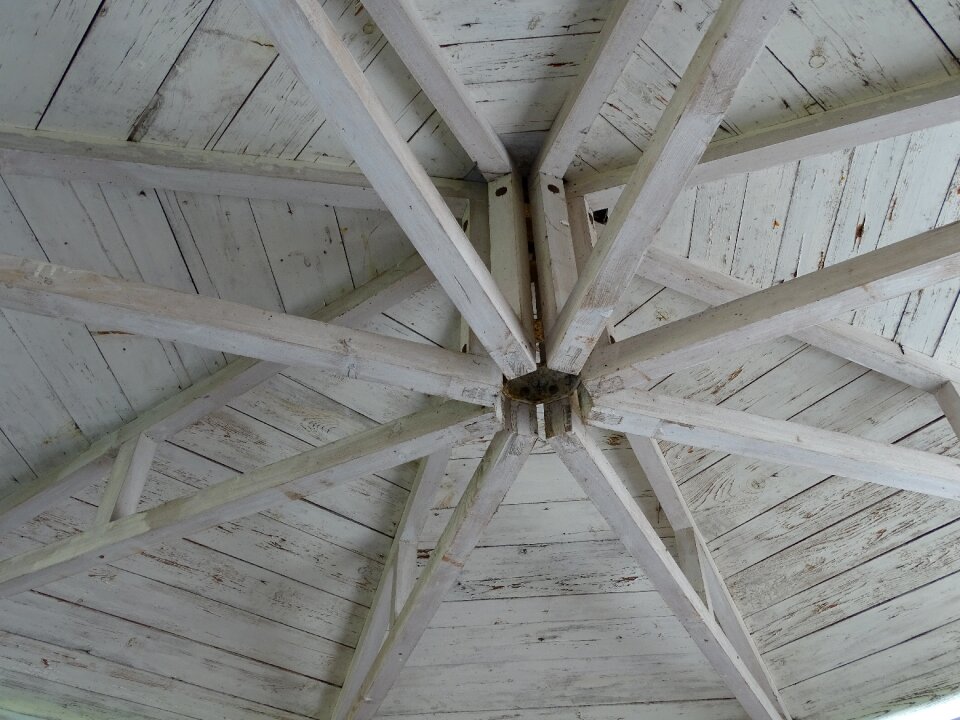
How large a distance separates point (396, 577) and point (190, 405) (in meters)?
0.82

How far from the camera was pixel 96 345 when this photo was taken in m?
2.51

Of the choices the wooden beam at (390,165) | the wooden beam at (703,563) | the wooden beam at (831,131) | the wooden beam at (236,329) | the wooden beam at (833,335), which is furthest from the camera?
the wooden beam at (703,563)

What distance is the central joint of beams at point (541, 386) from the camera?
1.92 meters

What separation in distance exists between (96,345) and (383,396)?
821 millimetres

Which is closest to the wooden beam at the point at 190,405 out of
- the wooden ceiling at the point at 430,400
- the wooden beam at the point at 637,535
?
the wooden ceiling at the point at 430,400

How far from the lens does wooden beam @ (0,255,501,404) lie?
5.16ft

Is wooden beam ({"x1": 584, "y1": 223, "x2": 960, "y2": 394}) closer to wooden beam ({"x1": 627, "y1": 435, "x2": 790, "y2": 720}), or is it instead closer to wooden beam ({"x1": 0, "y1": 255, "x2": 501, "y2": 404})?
wooden beam ({"x1": 0, "y1": 255, "x2": 501, "y2": 404})

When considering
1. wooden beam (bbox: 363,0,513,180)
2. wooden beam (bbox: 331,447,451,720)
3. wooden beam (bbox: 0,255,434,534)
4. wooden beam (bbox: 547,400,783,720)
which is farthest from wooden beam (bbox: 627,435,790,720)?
wooden beam (bbox: 363,0,513,180)

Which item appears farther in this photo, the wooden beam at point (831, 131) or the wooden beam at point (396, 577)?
the wooden beam at point (396, 577)

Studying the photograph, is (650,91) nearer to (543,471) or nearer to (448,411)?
(448,411)

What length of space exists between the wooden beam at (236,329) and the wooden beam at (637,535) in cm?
18

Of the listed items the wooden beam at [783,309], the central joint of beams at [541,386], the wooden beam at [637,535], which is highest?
the central joint of beams at [541,386]

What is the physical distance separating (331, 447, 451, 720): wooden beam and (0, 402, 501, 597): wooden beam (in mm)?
733

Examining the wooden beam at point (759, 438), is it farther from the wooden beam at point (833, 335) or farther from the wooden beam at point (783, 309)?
the wooden beam at point (833, 335)
